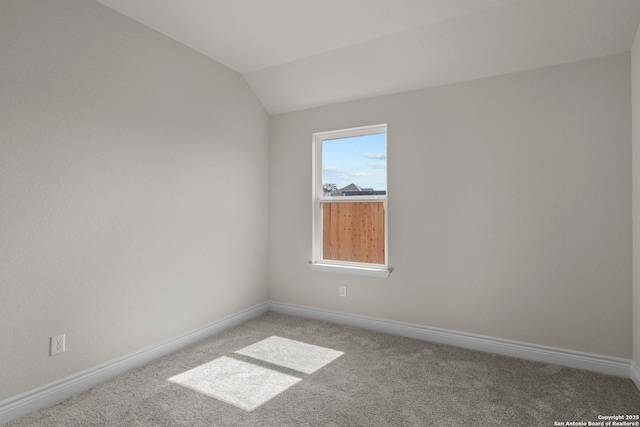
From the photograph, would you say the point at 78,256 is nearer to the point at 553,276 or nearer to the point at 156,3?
the point at 156,3

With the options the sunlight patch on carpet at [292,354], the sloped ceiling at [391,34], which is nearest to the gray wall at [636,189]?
the sloped ceiling at [391,34]

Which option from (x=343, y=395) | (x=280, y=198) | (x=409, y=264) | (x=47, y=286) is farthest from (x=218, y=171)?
(x=343, y=395)

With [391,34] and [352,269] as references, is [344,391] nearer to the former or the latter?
[352,269]

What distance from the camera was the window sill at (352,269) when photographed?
337 centimetres

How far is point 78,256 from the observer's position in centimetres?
227

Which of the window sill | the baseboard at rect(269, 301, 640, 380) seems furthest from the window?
the baseboard at rect(269, 301, 640, 380)

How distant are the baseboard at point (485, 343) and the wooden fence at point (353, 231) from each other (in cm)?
62

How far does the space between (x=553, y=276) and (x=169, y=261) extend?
10.3 ft

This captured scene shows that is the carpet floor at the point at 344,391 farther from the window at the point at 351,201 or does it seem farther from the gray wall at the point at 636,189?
the window at the point at 351,201

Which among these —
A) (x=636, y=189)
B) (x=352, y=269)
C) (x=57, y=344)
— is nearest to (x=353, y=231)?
(x=352, y=269)

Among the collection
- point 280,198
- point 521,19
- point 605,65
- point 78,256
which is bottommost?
point 78,256

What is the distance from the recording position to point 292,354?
2820 millimetres

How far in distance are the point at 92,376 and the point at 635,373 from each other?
12.1ft

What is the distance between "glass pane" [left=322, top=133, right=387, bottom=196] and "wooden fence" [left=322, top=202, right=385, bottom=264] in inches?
6.2
